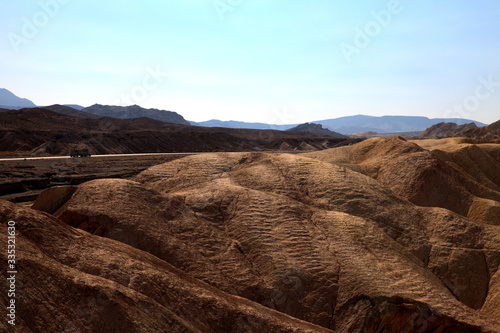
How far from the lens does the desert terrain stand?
12.1 ft

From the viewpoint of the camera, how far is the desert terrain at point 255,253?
12.1 ft

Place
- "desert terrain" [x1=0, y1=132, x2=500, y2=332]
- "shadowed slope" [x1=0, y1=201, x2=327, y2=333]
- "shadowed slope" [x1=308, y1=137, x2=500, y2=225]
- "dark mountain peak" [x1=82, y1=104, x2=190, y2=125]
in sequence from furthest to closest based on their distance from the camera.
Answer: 1. "dark mountain peak" [x1=82, y1=104, x2=190, y2=125]
2. "shadowed slope" [x1=308, y1=137, x2=500, y2=225]
3. "desert terrain" [x1=0, y1=132, x2=500, y2=332]
4. "shadowed slope" [x1=0, y1=201, x2=327, y2=333]

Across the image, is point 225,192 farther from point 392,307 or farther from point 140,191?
point 392,307

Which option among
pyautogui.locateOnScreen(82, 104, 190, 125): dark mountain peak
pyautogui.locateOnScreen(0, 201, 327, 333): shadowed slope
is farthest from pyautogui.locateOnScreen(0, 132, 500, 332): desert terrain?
pyautogui.locateOnScreen(82, 104, 190, 125): dark mountain peak

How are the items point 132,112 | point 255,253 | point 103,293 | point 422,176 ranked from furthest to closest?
1. point 132,112
2. point 422,176
3. point 255,253
4. point 103,293

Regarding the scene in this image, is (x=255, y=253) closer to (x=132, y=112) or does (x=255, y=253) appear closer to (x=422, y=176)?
(x=422, y=176)

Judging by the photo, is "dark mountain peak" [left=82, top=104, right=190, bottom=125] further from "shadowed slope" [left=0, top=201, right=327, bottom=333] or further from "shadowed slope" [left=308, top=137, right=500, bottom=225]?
"shadowed slope" [left=0, top=201, right=327, bottom=333]

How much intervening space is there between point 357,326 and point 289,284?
1.07m

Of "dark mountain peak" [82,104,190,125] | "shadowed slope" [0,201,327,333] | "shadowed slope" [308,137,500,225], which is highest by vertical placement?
"dark mountain peak" [82,104,190,125]

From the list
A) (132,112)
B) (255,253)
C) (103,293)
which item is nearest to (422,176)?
(255,253)

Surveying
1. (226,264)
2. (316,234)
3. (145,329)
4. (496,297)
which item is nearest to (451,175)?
(496,297)

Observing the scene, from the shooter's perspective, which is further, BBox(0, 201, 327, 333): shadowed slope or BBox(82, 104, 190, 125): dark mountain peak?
BBox(82, 104, 190, 125): dark mountain peak

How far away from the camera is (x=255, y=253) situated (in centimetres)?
609

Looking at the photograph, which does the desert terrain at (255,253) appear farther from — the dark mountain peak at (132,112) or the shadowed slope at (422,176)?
the dark mountain peak at (132,112)
